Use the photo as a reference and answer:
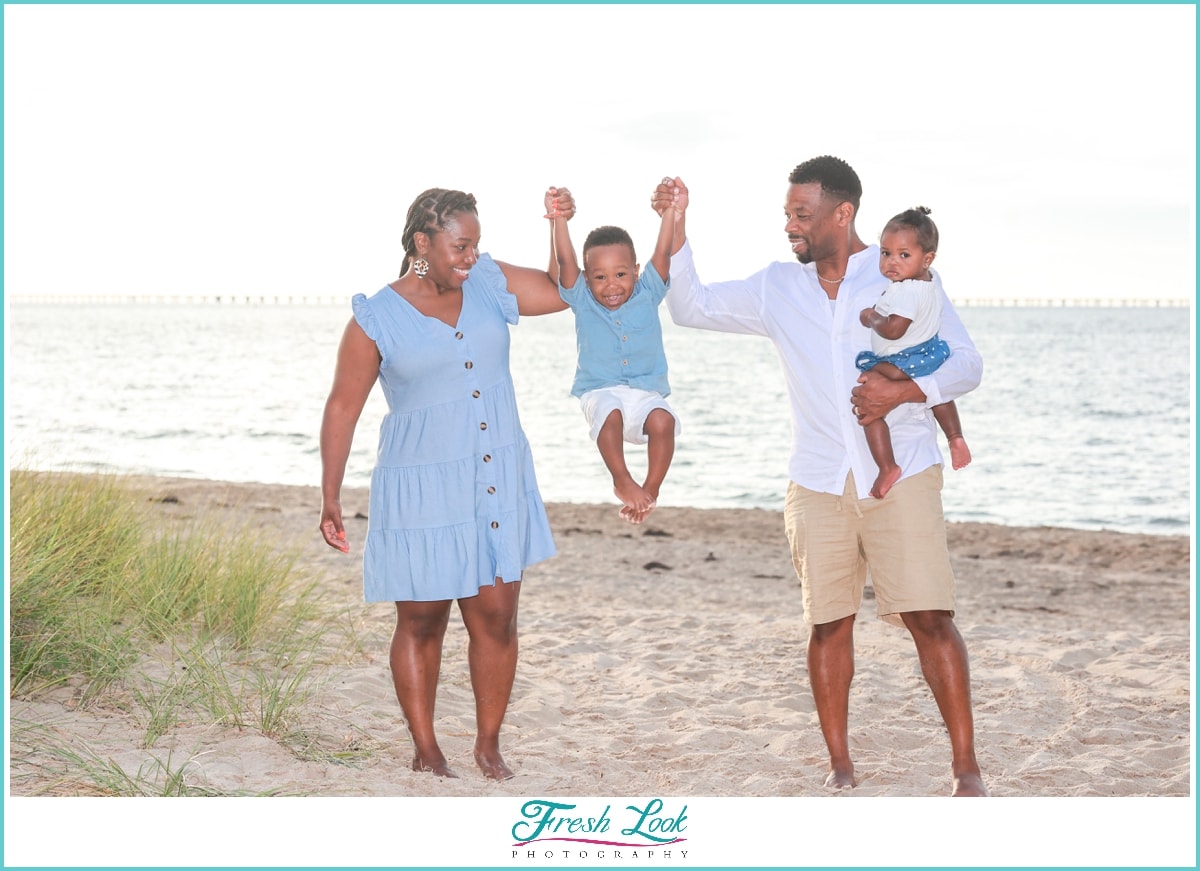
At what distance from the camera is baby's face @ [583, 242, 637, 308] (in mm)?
4254

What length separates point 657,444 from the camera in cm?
438

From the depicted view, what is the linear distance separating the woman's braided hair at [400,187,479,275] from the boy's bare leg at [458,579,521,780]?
4.05ft

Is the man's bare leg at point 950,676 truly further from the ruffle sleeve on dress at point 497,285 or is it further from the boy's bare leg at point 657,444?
the ruffle sleeve on dress at point 497,285

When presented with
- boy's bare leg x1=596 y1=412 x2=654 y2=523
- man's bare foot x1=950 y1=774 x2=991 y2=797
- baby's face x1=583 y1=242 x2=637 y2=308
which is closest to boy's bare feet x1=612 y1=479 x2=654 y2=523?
boy's bare leg x1=596 y1=412 x2=654 y2=523

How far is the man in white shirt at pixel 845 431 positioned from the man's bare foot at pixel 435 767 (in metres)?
1.41

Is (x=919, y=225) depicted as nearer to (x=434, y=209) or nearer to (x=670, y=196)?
(x=670, y=196)

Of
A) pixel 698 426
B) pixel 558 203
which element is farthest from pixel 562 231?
pixel 698 426

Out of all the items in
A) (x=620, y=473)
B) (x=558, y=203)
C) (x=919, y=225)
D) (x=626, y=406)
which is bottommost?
(x=620, y=473)

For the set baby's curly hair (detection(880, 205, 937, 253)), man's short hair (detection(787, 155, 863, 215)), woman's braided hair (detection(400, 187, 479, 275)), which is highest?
man's short hair (detection(787, 155, 863, 215))

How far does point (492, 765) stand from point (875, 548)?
1616 mm

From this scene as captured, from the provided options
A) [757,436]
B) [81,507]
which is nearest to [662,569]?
[81,507]

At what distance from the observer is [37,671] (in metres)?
5.15

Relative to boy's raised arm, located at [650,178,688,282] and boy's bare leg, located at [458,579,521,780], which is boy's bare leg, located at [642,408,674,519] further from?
boy's bare leg, located at [458,579,521,780]

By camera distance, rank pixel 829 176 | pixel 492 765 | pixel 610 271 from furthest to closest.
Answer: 1. pixel 492 765
2. pixel 610 271
3. pixel 829 176
